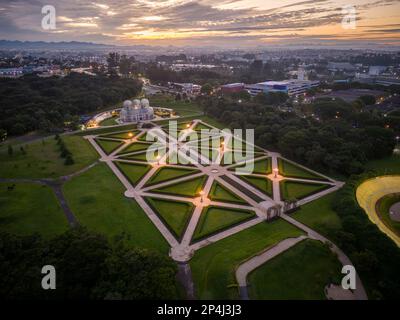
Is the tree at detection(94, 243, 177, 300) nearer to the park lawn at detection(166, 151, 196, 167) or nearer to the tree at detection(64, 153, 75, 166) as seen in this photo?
the park lawn at detection(166, 151, 196, 167)

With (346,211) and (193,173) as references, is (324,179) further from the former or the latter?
(193,173)

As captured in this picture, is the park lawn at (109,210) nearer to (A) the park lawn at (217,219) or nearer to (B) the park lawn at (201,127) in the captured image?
(A) the park lawn at (217,219)

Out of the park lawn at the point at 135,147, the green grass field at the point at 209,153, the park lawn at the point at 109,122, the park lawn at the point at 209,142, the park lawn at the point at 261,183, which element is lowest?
the park lawn at the point at 261,183

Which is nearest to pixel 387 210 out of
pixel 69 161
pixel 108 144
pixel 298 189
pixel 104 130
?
pixel 298 189

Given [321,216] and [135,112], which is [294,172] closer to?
[321,216]

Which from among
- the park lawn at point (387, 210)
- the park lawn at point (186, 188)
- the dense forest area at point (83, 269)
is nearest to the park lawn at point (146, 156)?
the park lawn at point (186, 188)

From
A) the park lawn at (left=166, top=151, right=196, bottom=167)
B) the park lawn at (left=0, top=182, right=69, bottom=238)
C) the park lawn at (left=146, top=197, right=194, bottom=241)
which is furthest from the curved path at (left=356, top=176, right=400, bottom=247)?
the park lawn at (left=0, top=182, right=69, bottom=238)
